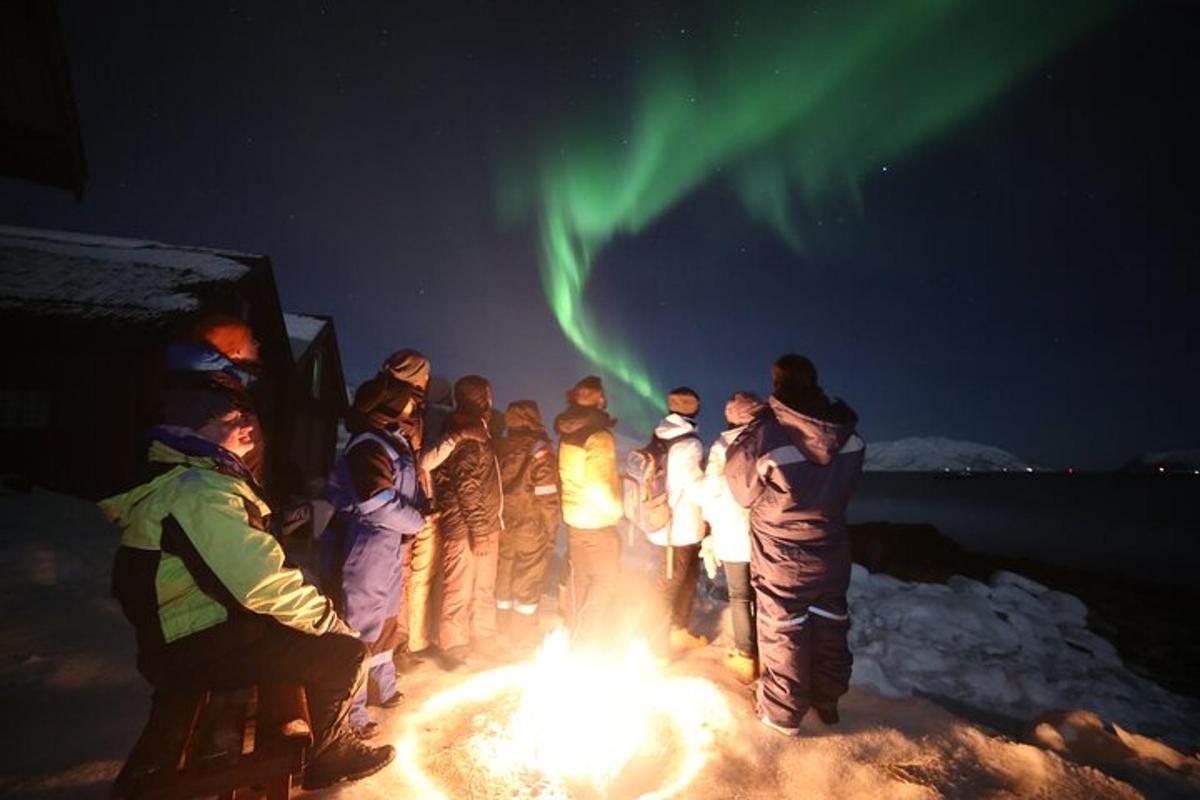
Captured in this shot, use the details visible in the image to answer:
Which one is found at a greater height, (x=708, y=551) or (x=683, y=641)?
(x=708, y=551)

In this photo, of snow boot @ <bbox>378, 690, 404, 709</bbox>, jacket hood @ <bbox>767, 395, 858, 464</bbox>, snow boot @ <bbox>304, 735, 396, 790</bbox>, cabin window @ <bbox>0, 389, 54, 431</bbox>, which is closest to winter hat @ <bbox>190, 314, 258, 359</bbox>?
snow boot @ <bbox>304, 735, 396, 790</bbox>

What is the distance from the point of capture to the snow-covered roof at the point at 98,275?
36.0 ft

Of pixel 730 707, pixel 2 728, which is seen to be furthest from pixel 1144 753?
pixel 2 728

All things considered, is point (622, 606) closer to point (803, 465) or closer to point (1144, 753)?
point (803, 465)

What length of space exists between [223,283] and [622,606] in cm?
1265

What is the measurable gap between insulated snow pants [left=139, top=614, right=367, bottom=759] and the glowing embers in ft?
2.81

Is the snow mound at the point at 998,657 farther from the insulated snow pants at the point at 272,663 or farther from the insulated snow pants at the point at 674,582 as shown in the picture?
the insulated snow pants at the point at 272,663

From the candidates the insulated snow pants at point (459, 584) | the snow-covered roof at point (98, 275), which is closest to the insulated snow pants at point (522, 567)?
the insulated snow pants at point (459, 584)

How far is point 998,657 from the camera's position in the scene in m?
7.05

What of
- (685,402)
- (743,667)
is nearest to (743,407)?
(685,402)

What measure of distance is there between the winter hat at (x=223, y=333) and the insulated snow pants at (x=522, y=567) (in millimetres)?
3612

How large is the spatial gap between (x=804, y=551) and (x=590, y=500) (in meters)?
2.29

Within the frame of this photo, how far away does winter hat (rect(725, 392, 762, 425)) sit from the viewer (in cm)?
514

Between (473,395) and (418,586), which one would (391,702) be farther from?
(473,395)
